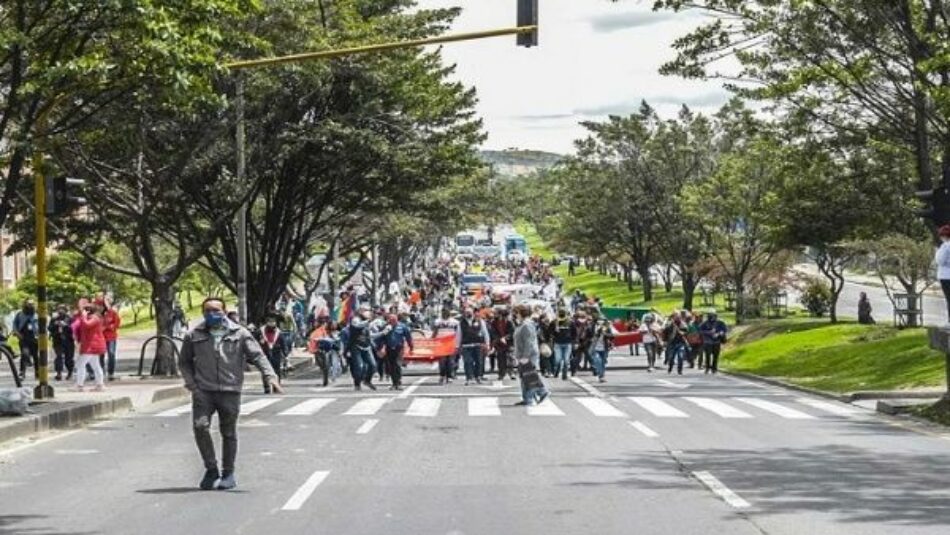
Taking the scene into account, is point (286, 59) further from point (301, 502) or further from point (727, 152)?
point (727, 152)

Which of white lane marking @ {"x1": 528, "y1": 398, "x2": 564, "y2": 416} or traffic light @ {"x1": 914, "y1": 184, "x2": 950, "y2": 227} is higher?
traffic light @ {"x1": 914, "y1": 184, "x2": 950, "y2": 227}

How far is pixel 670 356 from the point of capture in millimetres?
37031

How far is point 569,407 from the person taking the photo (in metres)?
22.2

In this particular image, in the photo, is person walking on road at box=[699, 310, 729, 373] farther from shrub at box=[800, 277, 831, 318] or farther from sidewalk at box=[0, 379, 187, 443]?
shrub at box=[800, 277, 831, 318]

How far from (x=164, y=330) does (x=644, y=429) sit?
17390mm

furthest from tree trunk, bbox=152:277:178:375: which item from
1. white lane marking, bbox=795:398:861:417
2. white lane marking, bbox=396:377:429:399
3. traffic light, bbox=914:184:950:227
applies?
traffic light, bbox=914:184:950:227

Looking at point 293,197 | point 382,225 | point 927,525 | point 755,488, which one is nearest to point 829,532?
point 927,525

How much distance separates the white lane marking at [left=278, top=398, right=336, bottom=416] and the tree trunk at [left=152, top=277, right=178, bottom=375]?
24.8ft

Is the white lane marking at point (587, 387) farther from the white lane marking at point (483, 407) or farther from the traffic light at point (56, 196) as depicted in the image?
the traffic light at point (56, 196)

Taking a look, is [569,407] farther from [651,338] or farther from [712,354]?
[651,338]

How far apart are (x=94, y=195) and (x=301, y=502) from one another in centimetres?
2374

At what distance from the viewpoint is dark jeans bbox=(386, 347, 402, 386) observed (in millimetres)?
28000

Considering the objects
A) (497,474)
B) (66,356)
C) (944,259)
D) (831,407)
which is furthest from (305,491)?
(66,356)

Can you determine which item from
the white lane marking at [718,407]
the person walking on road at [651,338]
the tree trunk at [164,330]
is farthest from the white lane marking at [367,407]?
the person walking on road at [651,338]
